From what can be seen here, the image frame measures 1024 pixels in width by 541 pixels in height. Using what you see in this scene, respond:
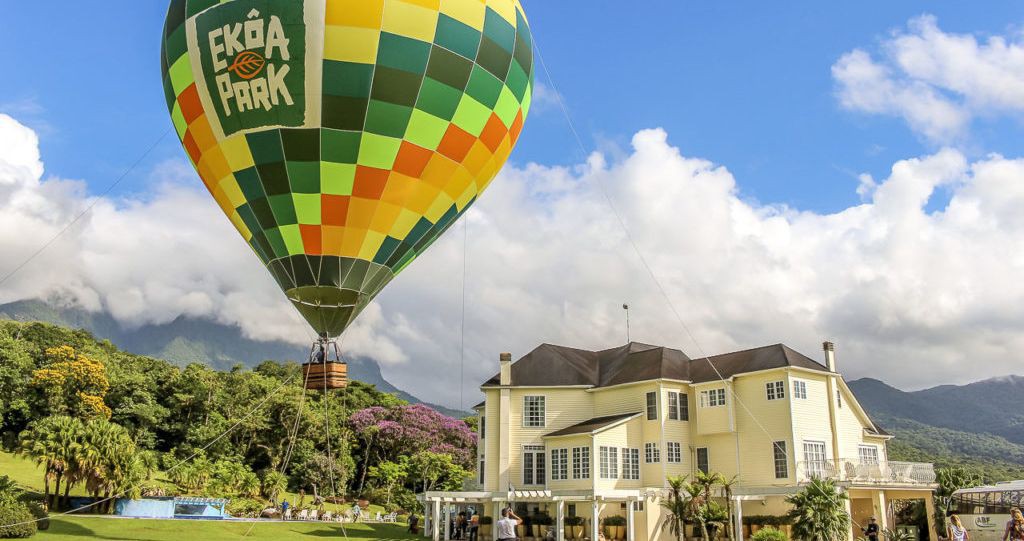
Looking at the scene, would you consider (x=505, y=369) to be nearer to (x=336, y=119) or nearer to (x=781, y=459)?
(x=781, y=459)

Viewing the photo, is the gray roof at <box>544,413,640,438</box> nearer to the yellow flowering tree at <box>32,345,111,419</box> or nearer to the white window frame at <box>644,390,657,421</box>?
the white window frame at <box>644,390,657,421</box>

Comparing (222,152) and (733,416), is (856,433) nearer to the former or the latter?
(733,416)

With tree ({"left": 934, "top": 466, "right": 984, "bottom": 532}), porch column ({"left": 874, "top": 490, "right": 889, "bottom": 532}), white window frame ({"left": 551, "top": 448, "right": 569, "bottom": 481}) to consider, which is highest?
white window frame ({"left": 551, "top": 448, "right": 569, "bottom": 481})

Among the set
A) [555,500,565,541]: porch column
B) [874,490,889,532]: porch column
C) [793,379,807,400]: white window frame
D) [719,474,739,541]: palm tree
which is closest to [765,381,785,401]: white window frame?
[793,379,807,400]: white window frame

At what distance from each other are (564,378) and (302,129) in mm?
22823

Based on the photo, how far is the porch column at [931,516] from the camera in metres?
31.0

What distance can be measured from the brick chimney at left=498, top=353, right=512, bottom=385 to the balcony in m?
13.3

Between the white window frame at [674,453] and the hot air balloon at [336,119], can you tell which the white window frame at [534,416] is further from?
the hot air balloon at [336,119]

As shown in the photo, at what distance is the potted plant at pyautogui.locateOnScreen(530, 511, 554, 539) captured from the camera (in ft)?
107

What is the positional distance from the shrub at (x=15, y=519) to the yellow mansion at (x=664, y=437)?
15.0 m

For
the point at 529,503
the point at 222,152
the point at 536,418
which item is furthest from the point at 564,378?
the point at 222,152

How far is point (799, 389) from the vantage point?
3166 centimetres

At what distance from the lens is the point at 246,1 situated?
16.4 meters

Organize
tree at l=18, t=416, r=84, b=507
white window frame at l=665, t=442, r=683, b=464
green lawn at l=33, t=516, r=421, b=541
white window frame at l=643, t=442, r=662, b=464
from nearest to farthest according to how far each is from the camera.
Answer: green lawn at l=33, t=516, r=421, b=541 < tree at l=18, t=416, r=84, b=507 < white window frame at l=643, t=442, r=662, b=464 < white window frame at l=665, t=442, r=683, b=464
